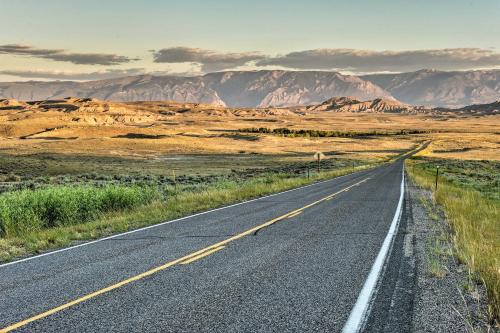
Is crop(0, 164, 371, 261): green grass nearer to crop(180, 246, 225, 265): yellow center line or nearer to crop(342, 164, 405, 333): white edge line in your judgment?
crop(180, 246, 225, 265): yellow center line

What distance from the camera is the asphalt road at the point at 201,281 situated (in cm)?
593

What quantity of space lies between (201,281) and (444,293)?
3703 mm

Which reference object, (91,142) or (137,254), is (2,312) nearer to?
(137,254)

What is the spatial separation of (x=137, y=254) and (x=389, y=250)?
5.30 m

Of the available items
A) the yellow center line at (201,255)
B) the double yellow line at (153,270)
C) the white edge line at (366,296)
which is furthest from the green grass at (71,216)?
→ the white edge line at (366,296)

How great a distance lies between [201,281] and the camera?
762 cm

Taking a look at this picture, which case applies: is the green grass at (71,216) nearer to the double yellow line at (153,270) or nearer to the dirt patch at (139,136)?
the double yellow line at (153,270)

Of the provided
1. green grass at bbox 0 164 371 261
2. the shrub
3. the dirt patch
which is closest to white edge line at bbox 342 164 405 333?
green grass at bbox 0 164 371 261

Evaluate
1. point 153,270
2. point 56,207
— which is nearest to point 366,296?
point 153,270

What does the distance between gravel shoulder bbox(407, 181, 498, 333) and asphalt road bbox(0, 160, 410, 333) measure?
504mm

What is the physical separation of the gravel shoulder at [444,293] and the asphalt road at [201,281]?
1.65 ft

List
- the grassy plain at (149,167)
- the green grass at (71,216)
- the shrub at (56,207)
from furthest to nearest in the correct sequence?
the grassy plain at (149,167) → the shrub at (56,207) → the green grass at (71,216)

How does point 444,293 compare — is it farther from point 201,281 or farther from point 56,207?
point 56,207

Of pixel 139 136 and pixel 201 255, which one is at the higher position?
pixel 201 255
